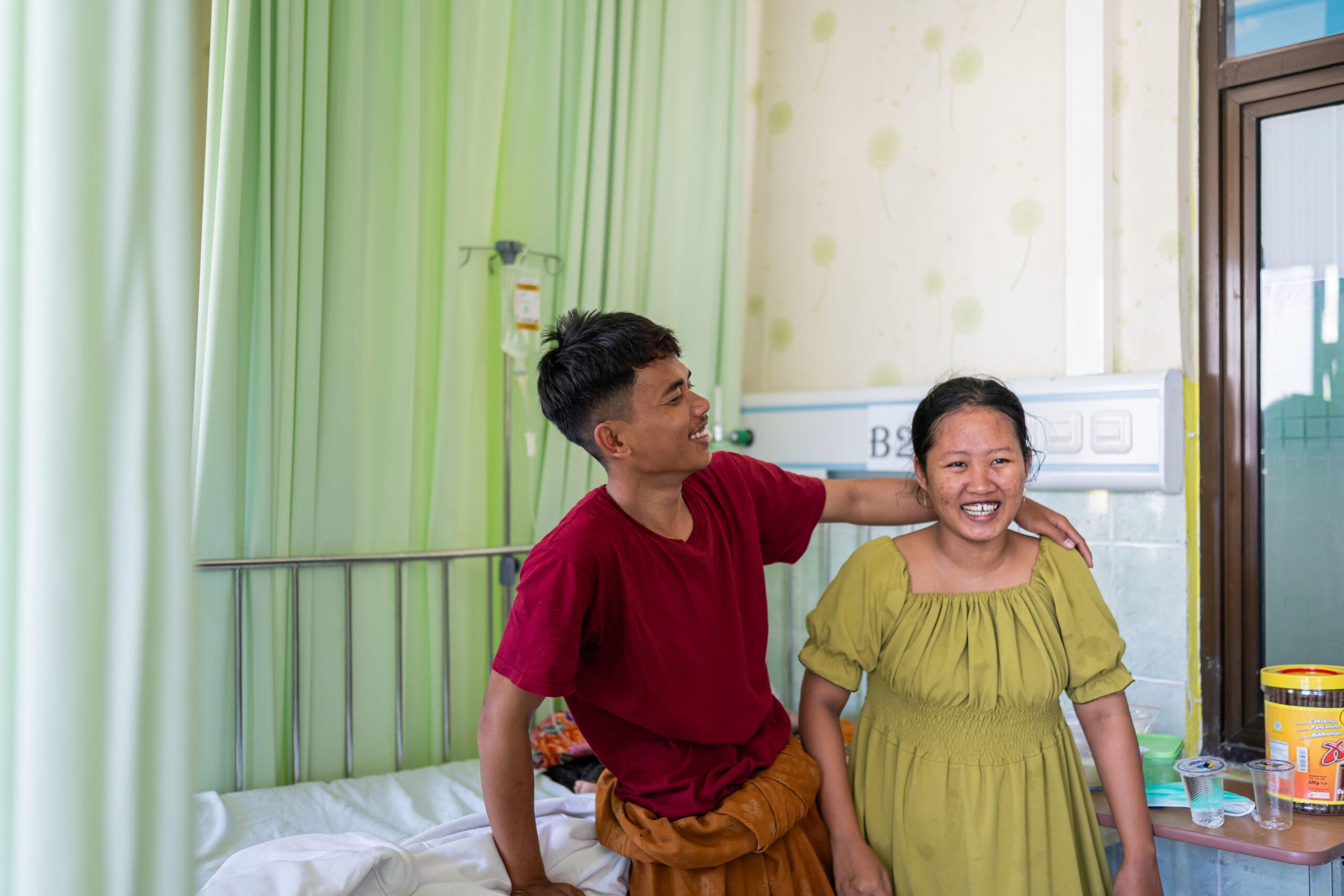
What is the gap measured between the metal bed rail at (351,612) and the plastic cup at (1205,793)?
143cm

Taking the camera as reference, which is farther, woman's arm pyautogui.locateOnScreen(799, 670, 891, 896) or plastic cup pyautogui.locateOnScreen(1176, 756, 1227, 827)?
plastic cup pyautogui.locateOnScreen(1176, 756, 1227, 827)

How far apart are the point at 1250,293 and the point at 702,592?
1638 millimetres

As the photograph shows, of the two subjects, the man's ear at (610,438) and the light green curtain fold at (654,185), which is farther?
the light green curtain fold at (654,185)

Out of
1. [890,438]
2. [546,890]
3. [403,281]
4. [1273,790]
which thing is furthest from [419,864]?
[890,438]

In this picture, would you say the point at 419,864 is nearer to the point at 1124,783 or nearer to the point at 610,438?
the point at 610,438

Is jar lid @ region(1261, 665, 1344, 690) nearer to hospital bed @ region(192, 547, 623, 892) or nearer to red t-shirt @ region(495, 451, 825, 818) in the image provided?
red t-shirt @ region(495, 451, 825, 818)

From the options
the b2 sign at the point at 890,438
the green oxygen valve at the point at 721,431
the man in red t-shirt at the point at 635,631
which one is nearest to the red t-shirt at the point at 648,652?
the man in red t-shirt at the point at 635,631

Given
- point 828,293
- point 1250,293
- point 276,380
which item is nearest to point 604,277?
point 828,293

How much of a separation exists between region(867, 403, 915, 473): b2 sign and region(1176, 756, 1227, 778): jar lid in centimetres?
104

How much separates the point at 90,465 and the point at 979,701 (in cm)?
149

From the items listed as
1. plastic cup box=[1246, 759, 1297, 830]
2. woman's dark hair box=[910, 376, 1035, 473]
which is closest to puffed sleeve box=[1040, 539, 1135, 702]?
woman's dark hair box=[910, 376, 1035, 473]

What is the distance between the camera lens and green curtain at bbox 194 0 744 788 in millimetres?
2281

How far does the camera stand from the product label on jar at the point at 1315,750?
1972 millimetres

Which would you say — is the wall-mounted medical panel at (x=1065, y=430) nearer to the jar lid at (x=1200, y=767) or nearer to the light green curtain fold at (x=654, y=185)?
the light green curtain fold at (x=654, y=185)
